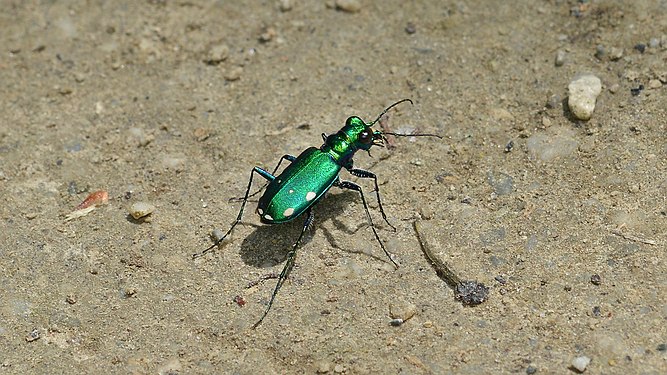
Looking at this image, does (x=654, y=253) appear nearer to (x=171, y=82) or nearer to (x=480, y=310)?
(x=480, y=310)

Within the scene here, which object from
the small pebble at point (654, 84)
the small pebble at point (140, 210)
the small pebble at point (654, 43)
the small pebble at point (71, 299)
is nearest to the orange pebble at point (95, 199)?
the small pebble at point (140, 210)

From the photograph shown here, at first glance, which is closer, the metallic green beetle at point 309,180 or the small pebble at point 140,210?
the metallic green beetle at point 309,180

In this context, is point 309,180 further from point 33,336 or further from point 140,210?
point 33,336

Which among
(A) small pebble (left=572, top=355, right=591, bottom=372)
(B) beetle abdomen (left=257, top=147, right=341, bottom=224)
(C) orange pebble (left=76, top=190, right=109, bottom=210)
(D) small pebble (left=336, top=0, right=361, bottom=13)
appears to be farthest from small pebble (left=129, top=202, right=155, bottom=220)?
(A) small pebble (left=572, top=355, right=591, bottom=372)

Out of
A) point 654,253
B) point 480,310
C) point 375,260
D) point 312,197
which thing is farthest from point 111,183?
point 654,253

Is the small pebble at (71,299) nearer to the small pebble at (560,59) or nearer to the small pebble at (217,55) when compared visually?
the small pebble at (217,55)

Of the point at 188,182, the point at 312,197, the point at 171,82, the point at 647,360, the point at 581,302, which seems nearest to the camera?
the point at 647,360

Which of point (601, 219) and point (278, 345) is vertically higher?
point (601, 219)

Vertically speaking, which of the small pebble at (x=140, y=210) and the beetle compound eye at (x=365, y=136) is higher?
the beetle compound eye at (x=365, y=136)
